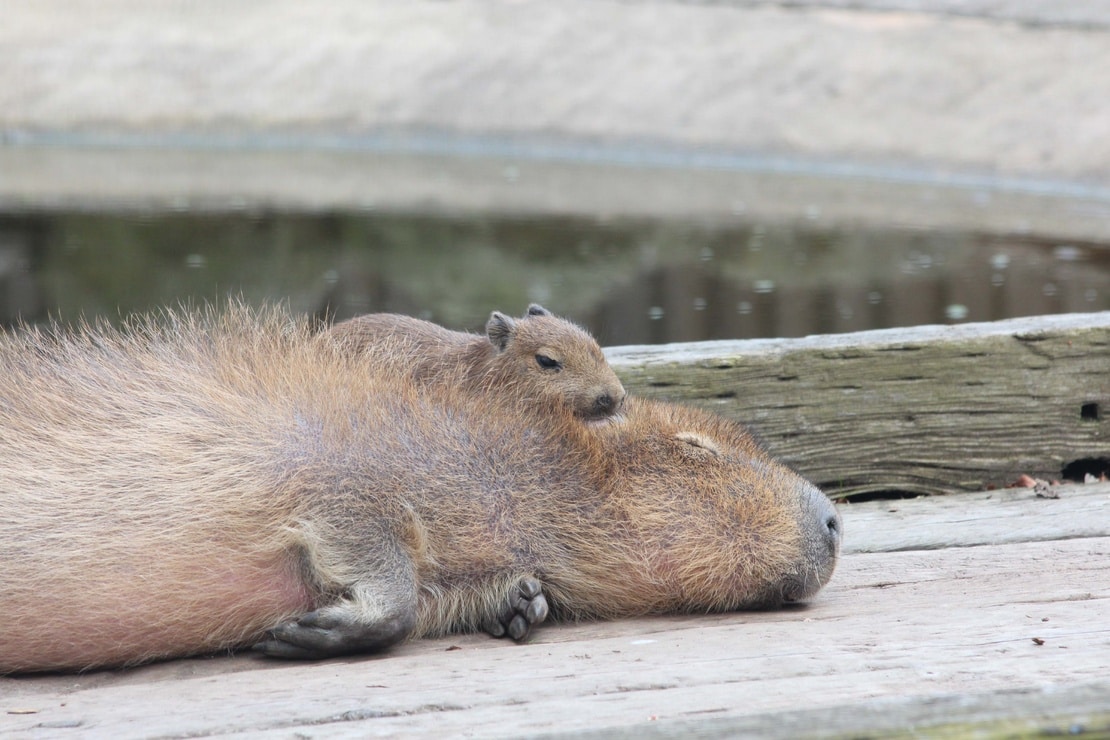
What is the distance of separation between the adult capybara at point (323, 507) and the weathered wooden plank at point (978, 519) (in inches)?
15.5

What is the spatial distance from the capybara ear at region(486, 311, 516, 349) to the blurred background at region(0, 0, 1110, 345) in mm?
4456

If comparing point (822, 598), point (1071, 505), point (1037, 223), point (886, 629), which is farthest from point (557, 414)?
point (1037, 223)

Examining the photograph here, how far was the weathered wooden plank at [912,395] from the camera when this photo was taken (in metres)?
3.38

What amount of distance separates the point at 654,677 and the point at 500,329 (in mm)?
2070

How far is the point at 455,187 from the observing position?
42.2 ft

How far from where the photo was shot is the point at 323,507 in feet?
7.97

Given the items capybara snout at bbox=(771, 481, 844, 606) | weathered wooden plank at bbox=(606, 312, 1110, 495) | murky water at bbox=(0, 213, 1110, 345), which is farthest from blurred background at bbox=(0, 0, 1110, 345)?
capybara snout at bbox=(771, 481, 844, 606)

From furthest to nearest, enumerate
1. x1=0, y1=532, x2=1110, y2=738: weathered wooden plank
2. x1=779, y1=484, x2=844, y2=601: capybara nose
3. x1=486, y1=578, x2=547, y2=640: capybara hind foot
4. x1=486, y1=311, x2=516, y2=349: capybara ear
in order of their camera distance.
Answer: x1=486, y1=311, x2=516, y2=349: capybara ear, x1=779, y1=484, x2=844, y2=601: capybara nose, x1=486, y1=578, x2=547, y2=640: capybara hind foot, x1=0, y1=532, x2=1110, y2=738: weathered wooden plank

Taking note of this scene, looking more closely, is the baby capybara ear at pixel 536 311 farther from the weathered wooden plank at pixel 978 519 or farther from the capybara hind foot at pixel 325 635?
the capybara hind foot at pixel 325 635

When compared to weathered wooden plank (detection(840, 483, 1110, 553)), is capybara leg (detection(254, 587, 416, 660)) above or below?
above

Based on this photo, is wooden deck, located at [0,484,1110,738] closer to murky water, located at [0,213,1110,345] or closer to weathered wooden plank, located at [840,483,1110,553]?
weathered wooden plank, located at [840,483,1110,553]

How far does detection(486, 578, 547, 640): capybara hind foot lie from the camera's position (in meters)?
2.46

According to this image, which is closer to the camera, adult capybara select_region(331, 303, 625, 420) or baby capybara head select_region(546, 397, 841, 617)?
baby capybara head select_region(546, 397, 841, 617)

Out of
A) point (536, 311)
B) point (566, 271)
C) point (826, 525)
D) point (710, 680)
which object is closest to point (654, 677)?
point (710, 680)
